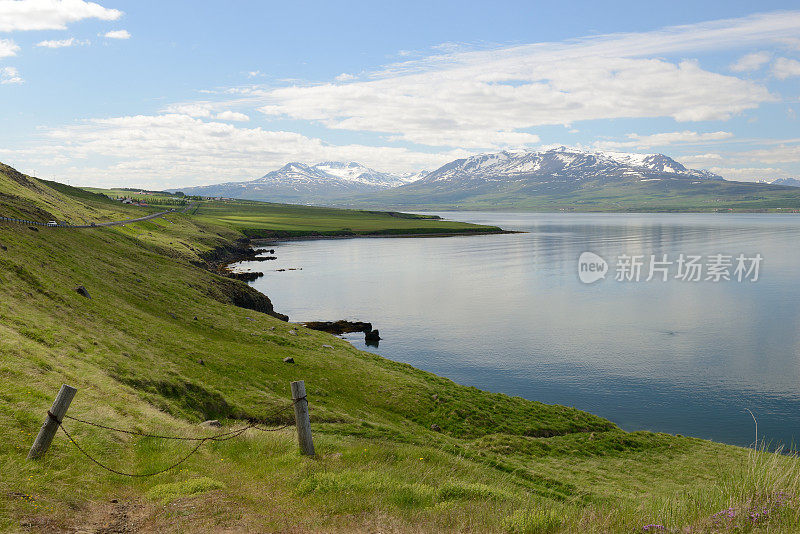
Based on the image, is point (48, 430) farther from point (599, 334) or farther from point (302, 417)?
point (599, 334)

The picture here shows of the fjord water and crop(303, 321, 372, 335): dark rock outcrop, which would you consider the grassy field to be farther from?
crop(303, 321, 372, 335): dark rock outcrop

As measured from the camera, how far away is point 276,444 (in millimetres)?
20156

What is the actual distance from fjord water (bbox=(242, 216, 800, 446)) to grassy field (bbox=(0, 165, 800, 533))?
10.0 m

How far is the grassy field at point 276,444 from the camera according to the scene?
45.1 ft

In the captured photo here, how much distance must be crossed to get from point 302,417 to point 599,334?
6894cm

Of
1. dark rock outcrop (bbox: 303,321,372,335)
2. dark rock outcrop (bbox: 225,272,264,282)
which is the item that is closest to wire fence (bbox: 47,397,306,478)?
dark rock outcrop (bbox: 303,321,372,335)

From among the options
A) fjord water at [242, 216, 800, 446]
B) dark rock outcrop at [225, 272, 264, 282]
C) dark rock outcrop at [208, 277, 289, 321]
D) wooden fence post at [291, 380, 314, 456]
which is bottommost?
fjord water at [242, 216, 800, 446]

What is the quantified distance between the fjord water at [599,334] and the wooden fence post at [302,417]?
37955 millimetres

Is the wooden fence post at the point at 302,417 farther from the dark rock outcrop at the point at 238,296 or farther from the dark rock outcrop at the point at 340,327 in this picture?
the dark rock outcrop at the point at 340,327

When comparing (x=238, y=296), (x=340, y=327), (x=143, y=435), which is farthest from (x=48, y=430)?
(x=340, y=327)

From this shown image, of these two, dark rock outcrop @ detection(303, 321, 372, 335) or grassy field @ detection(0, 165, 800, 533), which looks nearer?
grassy field @ detection(0, 165, 800, 533)

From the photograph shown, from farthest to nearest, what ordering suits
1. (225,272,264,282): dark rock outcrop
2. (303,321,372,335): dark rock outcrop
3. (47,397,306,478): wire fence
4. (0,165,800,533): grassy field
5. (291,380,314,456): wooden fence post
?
1. (225,272,264,282): dark rock outcrop
2. (303,321,372,335): dark rock outcrop
3. (291,380,314,456): wooden fence post
4. (47,397,306,478): wire fence
5. (0,165,800,533): grassy field

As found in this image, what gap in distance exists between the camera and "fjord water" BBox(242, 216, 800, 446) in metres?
51.5

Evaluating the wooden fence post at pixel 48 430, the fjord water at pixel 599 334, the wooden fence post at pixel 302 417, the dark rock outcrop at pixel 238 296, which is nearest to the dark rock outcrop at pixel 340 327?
the fjord water at pixel 599 334
